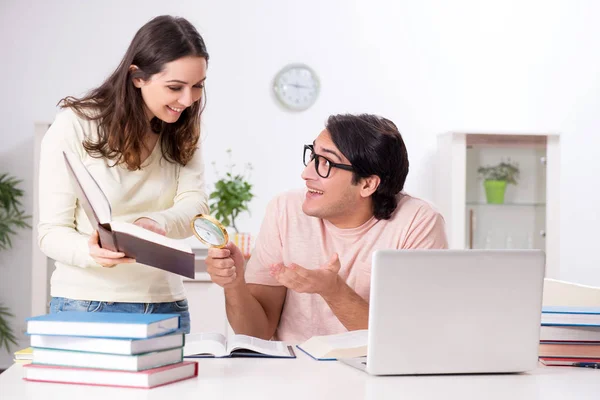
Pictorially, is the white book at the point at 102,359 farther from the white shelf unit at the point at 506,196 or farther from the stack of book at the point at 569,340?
the white shelf unit at the point at 506,196

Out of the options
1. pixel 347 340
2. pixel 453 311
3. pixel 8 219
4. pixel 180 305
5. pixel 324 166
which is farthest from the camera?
pixel 8 219

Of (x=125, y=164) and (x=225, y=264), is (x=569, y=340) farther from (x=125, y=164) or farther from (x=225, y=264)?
(x=125, y=164)

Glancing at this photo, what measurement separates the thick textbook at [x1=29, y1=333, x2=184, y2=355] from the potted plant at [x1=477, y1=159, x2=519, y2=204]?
379cm

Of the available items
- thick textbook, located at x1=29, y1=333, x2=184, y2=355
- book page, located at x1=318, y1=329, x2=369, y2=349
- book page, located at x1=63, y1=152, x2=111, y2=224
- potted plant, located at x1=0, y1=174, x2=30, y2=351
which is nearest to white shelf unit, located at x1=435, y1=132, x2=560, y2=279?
potted plant, located at x1=0, y1=174, x2=30, y2=351

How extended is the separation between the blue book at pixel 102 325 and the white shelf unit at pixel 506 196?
3685 mm

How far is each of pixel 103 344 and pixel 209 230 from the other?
1.46 ft

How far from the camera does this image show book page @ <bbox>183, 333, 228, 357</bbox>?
182cm

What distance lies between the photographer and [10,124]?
5113 millimetres

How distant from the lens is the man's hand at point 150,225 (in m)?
2.07

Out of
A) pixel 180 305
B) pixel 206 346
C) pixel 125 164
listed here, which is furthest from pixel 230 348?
pixel 125 164

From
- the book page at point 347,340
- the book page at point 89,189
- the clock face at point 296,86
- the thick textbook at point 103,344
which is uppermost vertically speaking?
the clock face at point 296,86

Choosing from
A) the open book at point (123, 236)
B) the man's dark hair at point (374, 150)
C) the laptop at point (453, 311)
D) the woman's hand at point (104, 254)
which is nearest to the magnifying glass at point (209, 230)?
the open book at point (123, 236)

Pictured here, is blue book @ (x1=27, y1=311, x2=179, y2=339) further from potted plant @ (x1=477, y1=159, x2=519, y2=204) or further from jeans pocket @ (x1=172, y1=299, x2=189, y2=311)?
potted plant @ (x1=477, y1=159, x2=519, y2=204)

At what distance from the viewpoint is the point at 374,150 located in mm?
2486
